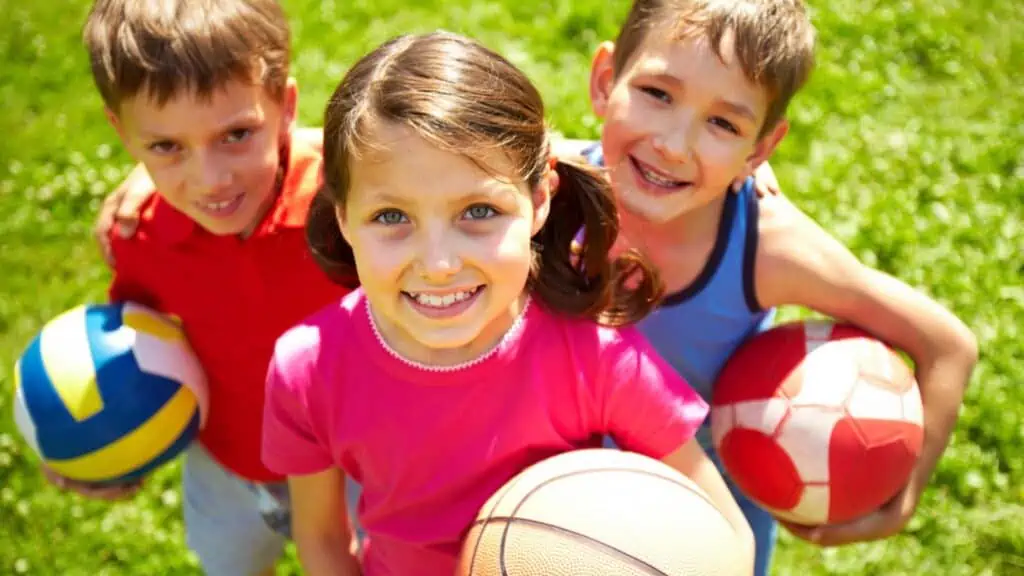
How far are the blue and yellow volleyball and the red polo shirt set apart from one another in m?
0.09

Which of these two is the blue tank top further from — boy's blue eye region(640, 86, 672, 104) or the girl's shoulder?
the girl's shoulder

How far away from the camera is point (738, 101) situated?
8.42 ft

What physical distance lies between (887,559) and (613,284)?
83.5 inches

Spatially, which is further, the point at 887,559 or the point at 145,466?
the point at 887,559

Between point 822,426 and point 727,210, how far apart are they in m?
0.66

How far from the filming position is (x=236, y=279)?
2.93m

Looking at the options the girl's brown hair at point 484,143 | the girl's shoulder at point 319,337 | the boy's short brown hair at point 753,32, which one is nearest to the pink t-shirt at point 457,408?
the girl's shoulder at point 319,337

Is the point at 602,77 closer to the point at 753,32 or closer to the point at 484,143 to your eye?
the point at 753,32

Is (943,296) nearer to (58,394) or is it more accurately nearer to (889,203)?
→ (889,203)

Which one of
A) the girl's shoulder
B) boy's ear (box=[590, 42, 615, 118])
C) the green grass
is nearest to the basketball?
the girl's shoulder

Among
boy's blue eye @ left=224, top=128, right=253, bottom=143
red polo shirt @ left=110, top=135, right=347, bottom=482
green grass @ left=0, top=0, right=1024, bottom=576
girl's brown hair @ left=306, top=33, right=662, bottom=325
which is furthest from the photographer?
green grass @ left=0, top=0, right=1024, bottom=576

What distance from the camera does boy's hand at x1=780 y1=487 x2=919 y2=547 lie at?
2.81 metres

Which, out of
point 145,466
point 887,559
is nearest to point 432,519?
point 145,466

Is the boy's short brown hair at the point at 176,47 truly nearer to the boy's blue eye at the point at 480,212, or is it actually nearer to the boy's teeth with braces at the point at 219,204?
the boy's teeth with braces at the point at 219,204
